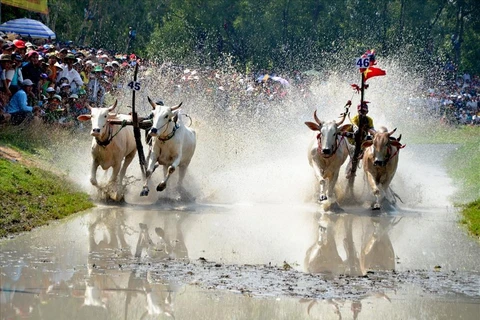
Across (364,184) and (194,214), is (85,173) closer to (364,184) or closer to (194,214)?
(194,214)

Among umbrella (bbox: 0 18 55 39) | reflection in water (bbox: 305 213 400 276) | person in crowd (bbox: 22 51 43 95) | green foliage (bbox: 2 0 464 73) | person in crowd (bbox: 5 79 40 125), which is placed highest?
green foliage (bbox: 2 0 464 73)

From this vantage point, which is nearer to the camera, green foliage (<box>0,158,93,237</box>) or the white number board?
green foliage (<box>0,158,93,237</box>)

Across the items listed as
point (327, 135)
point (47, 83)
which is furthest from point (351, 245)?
point (47, 83)

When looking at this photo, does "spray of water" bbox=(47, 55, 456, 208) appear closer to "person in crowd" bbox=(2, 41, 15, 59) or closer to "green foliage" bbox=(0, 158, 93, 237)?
"green foliage" bbox=(0, 158, 93, 237)

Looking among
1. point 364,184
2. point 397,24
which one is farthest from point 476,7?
point 364,184

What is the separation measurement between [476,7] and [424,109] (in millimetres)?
12346

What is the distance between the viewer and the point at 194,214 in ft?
51.2

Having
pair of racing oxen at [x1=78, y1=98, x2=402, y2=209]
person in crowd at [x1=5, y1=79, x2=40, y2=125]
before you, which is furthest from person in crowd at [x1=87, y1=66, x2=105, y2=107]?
pair of racing oxen at [x1=78, y1=98, x2=402, y2=209]

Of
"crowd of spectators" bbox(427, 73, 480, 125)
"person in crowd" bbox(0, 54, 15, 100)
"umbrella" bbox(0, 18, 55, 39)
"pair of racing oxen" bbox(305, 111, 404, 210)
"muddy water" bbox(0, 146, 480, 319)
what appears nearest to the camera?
"muddy water" bbox(0, 146, 480, 319)

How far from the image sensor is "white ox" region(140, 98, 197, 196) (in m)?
16.1

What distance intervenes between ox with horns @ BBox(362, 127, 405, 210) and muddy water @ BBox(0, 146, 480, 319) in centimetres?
87

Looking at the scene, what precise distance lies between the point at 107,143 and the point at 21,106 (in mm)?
3437

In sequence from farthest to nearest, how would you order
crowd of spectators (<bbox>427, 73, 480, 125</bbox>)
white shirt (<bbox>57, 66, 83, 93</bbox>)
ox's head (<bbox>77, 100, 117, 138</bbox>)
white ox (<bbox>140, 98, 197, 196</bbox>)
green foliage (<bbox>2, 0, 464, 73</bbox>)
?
1. green foliage (<bbox>2, 0, 464, 73</bbox>)
2. crowd of spectators (<bbox>427, 73, 480, 125</bbox>)
3. white shirt (<bbox>57, 66, 83, 93</bbox>)
4. white ox (<bbox>140, 98, 197, 196</bbox>)
5. ox's head (<bbox>77, 100, 117, 138</bbox>)

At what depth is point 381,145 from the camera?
674 inches
